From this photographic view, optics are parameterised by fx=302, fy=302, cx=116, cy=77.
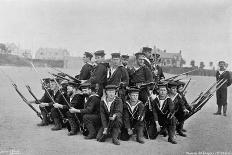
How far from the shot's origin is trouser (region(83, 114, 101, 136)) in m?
6.61

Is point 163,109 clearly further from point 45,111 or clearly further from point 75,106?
point 45,111

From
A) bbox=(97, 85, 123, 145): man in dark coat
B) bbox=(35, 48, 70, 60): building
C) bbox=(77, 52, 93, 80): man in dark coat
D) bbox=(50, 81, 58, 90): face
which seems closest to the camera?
bbox=(97, 85, 123, 145): man in dark coat

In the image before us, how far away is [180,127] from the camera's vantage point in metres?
7.43

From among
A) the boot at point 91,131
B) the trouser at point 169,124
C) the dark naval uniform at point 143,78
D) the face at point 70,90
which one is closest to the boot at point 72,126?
the boot at point 91,131

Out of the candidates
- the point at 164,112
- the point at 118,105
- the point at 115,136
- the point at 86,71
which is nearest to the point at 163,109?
the point at 164,112

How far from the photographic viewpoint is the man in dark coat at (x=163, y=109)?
671 cm

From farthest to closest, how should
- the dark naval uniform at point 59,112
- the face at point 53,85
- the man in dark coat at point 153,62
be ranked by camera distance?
1. the face at point 53,85
2. the man in dark coat at point 153,62
3. the dark naval uniform at point 59,112

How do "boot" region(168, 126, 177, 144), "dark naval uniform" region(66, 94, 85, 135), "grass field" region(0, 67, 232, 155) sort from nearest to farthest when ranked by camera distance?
"grass field" region(0, 67, 232, 155)
"boot" region(168, 126, 177, 144)
"dark naval uniform" region(66, 94, 85, 135)

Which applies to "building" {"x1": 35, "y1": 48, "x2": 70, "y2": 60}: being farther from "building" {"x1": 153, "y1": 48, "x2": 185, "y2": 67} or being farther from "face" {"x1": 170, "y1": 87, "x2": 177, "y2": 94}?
"face" {"x1": 170, "y1": 87, "x2": 177, "y2": 94}

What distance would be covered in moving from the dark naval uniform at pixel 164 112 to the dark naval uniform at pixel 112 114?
0.88 m

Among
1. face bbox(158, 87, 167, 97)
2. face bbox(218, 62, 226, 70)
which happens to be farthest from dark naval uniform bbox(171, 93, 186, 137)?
face bbox(218, 62, 226, 70)

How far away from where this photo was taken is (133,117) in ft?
22.0

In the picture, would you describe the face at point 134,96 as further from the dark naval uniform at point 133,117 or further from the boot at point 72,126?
the boot at point 72,126

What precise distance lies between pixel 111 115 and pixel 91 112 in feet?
1.86
